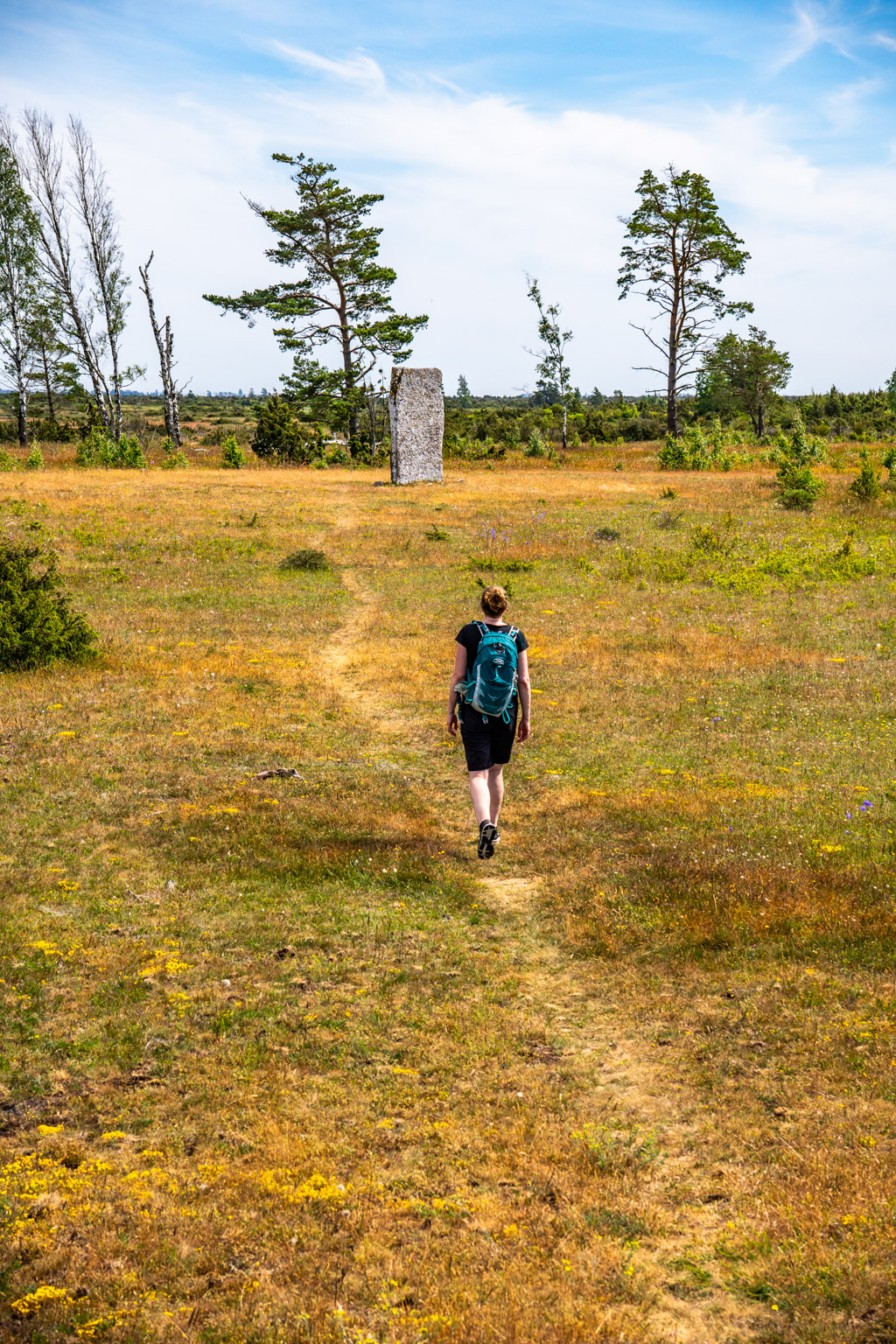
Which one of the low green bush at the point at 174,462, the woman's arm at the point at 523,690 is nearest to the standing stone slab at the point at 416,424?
the low green bush at the point at 174,462

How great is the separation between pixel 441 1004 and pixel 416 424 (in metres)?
32.7

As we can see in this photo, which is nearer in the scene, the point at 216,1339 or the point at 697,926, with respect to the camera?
the point at 216,1339

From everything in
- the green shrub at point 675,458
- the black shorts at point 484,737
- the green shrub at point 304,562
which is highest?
the green shrub at point 675,458

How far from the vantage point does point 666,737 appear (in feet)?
40.1

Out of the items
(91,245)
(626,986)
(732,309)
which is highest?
(91,245)

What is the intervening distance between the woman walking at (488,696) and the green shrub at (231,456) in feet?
122

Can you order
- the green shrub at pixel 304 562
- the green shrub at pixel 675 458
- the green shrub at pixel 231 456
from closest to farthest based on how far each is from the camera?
1. the green shrub at pixel 304 562
2. the green shrub at pixel 231 456
3. the green shrub at pixel 675 458

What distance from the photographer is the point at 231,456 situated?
44.0 meters

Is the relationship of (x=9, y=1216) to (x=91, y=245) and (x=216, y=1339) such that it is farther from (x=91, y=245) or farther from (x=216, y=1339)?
(x=91, y=245)

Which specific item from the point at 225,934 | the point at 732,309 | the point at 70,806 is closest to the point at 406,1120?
the point at 225,934

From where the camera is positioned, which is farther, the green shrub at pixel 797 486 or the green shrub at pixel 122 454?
the green shrub at pixel 122 454

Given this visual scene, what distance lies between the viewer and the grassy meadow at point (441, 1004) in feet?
12.6

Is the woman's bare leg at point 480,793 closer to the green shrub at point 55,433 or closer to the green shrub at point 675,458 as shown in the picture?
the green shrub at point 675,458

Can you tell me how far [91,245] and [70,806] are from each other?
2019 inches
